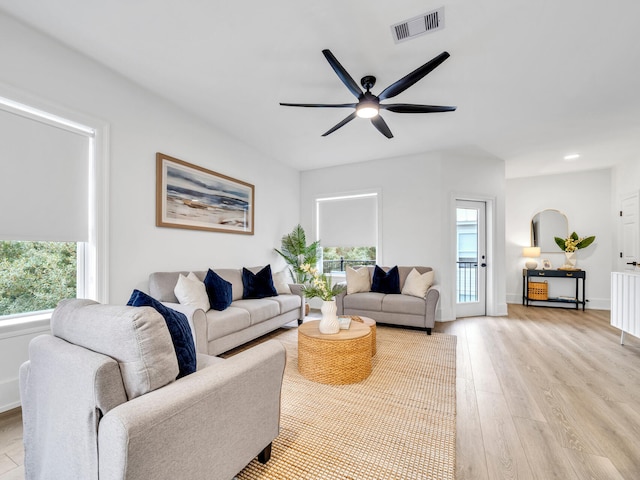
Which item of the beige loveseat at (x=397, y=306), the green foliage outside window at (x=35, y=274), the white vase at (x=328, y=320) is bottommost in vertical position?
the beige loveseat at (x=397, y=306)

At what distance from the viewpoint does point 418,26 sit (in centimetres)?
213

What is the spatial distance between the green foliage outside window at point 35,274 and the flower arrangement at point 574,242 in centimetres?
778

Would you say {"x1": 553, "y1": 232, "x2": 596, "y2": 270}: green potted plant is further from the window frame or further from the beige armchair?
the beige armchair

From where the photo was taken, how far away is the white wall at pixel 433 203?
4.84 meters

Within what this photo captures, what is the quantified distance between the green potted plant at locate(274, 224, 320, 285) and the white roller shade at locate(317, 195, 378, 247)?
0.44m

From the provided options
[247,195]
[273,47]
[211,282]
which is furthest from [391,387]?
[247,195]

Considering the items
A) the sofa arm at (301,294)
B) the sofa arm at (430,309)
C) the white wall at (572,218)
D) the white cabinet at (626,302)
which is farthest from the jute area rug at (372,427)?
the white wall at (572,218)

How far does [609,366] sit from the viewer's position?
295 centimetres

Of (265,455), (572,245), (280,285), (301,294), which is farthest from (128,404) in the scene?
(572,245)

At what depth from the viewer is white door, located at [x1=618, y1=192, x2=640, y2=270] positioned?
484 cm

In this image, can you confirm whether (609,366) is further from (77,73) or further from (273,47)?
(77,73)

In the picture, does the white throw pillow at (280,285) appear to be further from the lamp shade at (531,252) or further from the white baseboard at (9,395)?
the lamp shade at (531,252)

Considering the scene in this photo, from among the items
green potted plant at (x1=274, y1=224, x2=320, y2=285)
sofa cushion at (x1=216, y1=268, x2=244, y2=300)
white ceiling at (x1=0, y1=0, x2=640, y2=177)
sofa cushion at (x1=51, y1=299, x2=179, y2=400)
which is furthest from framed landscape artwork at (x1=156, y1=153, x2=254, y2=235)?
sofa cushion at (x1=51, y1=299, x2=179, y2=400)

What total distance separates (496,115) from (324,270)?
12.4ft
